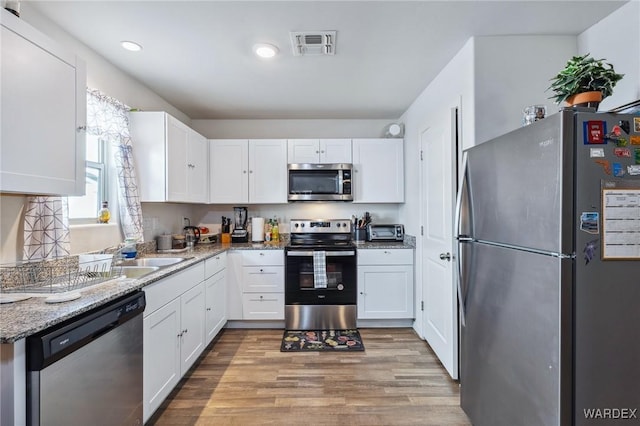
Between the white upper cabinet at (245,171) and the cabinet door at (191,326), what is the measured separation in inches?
53.2

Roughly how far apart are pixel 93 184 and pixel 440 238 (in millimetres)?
2708

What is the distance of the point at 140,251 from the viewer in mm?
2670

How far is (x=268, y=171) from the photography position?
356 centimetres

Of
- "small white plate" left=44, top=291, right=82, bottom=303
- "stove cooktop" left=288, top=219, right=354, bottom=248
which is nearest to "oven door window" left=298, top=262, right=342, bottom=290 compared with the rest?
"stove cooktop" left=288, top=219, right=354, bottom=248

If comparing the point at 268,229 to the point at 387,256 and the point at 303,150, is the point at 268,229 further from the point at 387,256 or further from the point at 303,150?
the point at 387,256

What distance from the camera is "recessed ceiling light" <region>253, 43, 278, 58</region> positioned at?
2.06 metres

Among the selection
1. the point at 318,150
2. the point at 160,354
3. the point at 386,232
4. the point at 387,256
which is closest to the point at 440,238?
the point at 387,256

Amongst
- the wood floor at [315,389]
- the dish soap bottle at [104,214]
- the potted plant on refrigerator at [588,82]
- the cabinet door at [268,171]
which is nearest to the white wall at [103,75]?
the dish soap bottle at [104,214]

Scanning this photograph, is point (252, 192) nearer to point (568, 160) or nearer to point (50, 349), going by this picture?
point (50, 349)

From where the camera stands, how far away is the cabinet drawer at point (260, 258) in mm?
3197

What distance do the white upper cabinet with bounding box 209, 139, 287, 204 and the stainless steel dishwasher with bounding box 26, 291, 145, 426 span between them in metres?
2.11

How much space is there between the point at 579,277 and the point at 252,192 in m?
3.06

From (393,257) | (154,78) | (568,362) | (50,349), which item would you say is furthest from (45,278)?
(393,257)

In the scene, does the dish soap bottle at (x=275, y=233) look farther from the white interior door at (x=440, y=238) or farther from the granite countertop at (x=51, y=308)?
the granite countertop at (x=51, y=308)
